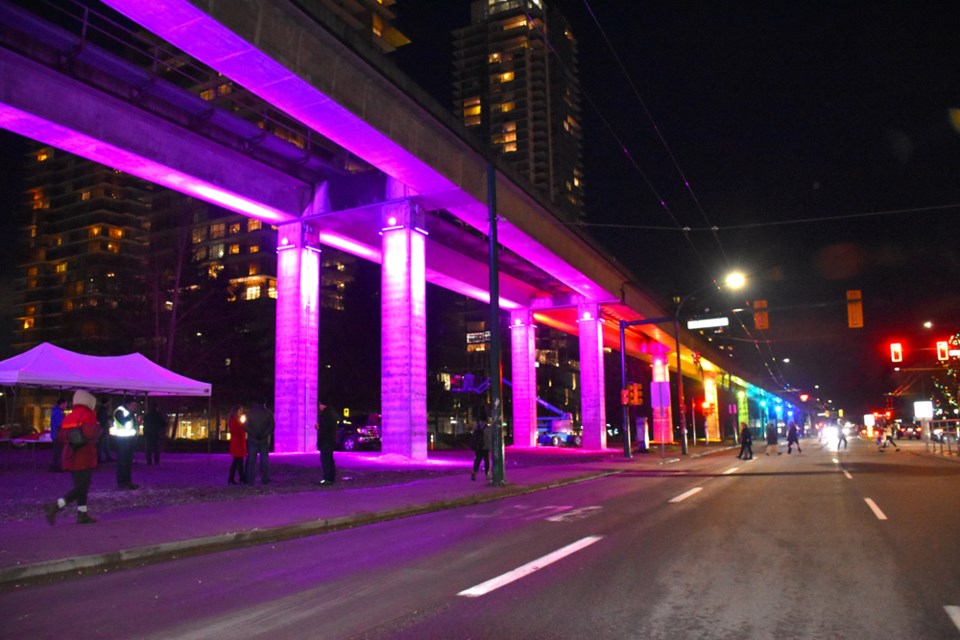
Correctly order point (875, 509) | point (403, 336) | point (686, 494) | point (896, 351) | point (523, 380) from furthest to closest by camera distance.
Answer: point (523, 380)
point (896, 351)
point (403, 336)
point (686, 494)
point (875, 509)

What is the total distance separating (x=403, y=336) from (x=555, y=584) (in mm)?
19025

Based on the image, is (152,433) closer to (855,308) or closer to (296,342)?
(296,342)

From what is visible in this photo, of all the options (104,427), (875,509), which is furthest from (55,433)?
(875,509)

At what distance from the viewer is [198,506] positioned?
479 inches

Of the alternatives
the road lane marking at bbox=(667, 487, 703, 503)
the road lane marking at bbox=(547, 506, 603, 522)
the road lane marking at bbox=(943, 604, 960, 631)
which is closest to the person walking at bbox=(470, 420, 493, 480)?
the road lane marking at bbox=(667, 487, 703, 503)

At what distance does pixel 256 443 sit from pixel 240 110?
249 ft

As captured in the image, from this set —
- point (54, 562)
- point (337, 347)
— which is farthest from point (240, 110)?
point (54, 562)

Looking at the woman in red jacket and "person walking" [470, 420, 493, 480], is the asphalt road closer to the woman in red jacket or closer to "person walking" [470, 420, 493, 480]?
the woman in red jacket

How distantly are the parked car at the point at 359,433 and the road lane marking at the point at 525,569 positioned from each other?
30363 millimetres

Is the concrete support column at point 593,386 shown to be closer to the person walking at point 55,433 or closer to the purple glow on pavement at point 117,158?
the purple glow on pavement at point 117,158

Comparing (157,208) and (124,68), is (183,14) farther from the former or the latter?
(157,208)

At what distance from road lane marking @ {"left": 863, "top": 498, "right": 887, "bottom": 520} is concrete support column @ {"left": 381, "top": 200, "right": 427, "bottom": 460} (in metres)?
15.2

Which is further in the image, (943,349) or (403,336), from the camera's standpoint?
(943,349)

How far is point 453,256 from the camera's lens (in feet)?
121
